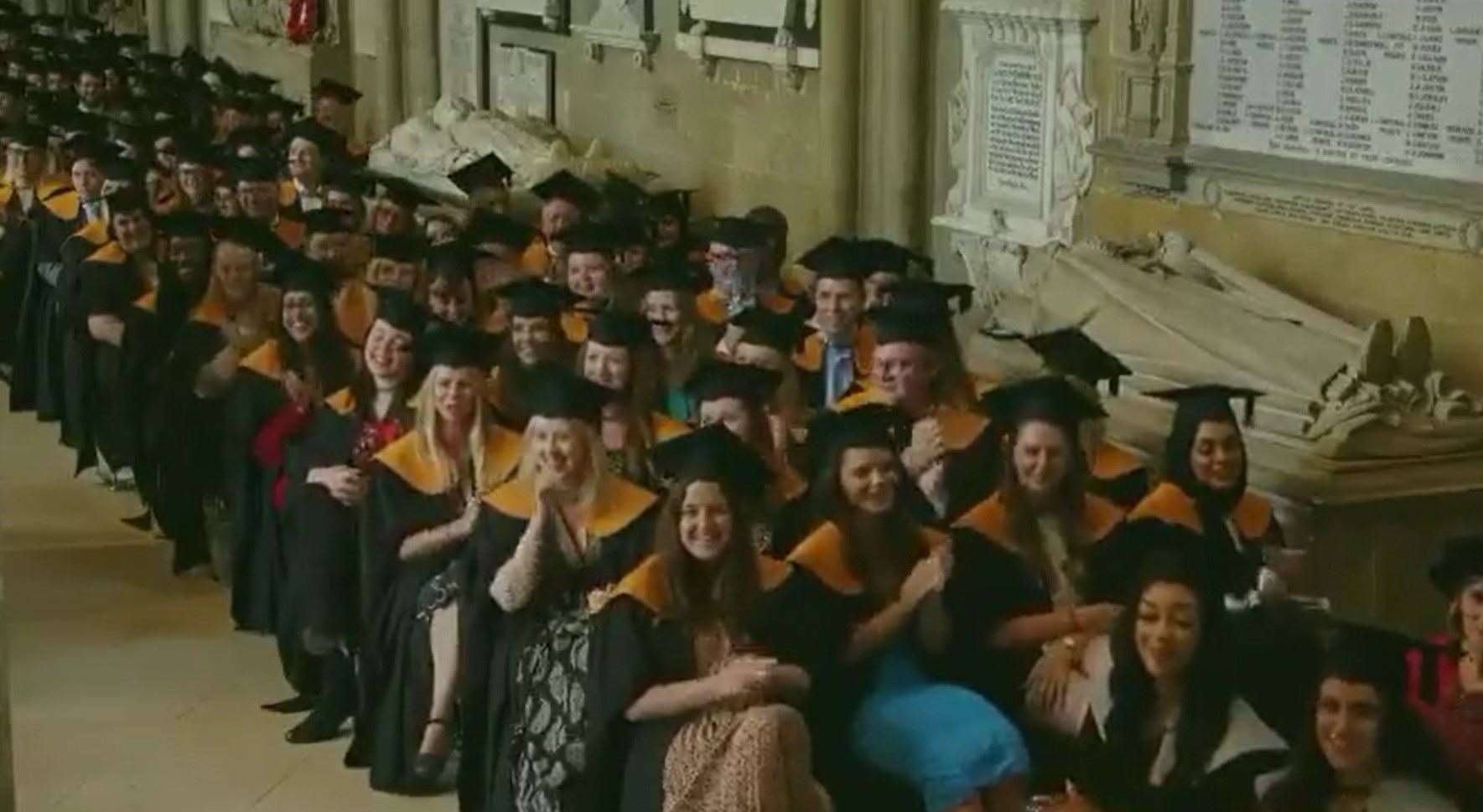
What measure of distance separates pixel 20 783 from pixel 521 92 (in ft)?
32.3

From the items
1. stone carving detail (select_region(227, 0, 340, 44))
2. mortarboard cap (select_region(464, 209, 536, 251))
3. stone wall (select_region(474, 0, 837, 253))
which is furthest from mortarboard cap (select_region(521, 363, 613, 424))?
stone carving detail (select_region(227, 0, 340, 44))

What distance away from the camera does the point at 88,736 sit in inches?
326

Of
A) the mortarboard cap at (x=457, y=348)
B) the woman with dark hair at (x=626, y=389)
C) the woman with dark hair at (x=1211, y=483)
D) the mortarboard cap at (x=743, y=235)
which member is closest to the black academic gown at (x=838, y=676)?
the woman with dark hair at (x=1211, y=483)

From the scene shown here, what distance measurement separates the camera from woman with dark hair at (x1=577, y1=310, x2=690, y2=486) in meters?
7.21

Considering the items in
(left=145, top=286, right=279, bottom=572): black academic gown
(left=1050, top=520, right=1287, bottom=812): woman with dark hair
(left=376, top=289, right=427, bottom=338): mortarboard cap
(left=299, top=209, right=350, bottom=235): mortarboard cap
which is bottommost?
(left=145, top=286, right=279, bottom=572): black academic gown

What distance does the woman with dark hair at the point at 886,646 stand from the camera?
5.92 meters

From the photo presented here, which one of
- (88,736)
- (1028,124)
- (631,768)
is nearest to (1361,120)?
(1028,124)

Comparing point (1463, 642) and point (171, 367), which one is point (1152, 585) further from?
point (171, 367)

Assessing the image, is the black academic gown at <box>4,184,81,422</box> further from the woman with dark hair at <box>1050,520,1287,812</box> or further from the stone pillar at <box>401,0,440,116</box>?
the woman with dark hair at <box>1050,520,1287,812</box>

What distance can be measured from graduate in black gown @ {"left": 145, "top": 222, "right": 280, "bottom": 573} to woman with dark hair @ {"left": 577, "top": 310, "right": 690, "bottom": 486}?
2053mm

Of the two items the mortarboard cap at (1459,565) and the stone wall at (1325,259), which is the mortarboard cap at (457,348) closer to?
the mortarboard cap at (1459,565)

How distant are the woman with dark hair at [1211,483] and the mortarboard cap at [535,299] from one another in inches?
91.8

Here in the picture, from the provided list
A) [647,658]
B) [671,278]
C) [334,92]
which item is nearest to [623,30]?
[334,92]

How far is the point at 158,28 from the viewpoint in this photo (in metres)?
25.1
